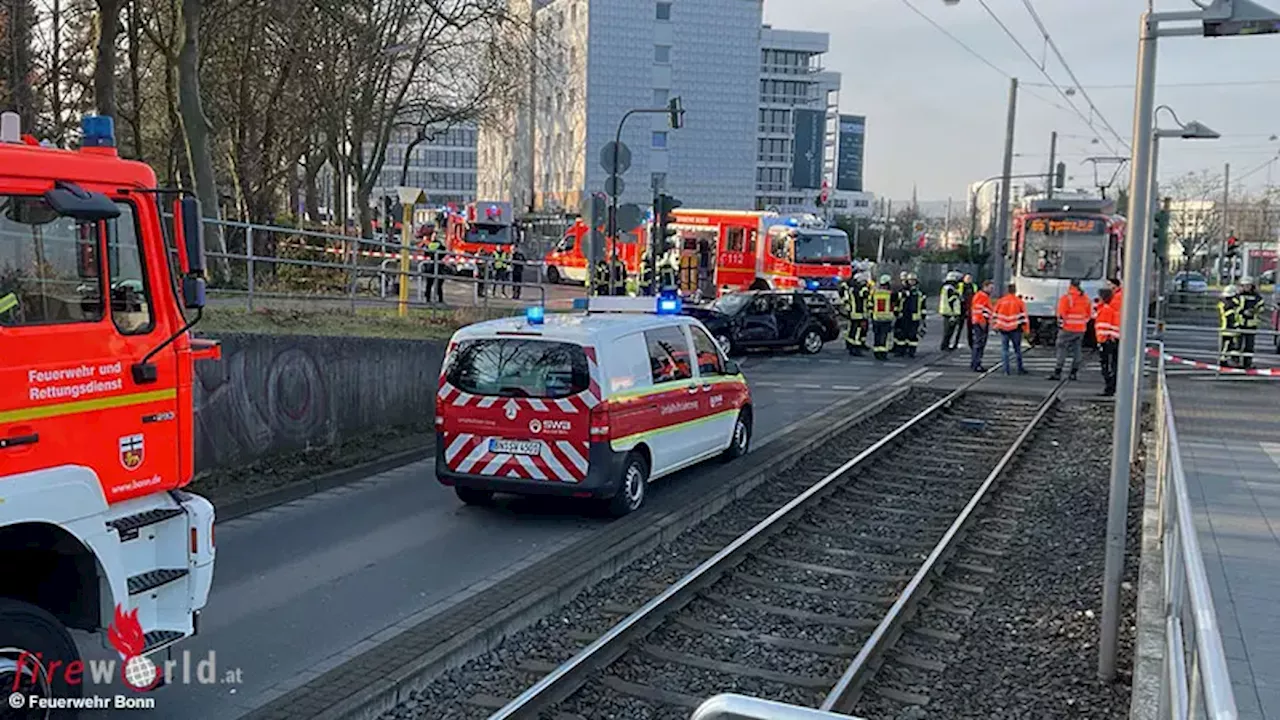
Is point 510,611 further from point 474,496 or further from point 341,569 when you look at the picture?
point 474,496

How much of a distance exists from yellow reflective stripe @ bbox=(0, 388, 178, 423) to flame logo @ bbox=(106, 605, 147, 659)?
3.12ft

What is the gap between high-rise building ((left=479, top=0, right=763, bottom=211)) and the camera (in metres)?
72.8

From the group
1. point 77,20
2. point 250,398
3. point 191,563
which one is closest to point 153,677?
point 191,563

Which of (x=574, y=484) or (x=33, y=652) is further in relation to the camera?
(x=574, y=484)

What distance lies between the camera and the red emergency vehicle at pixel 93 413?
192 inches

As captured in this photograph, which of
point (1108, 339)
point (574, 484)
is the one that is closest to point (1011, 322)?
point (1108, 339)

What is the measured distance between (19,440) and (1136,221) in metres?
6.30

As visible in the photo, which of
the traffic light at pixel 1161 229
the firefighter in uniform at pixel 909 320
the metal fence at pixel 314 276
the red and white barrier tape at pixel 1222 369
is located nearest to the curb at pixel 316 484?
the metal fence at pixel 314 276

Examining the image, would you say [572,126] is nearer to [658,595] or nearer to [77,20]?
[77,20]

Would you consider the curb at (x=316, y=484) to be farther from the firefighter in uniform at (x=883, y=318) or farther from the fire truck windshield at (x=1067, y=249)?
the fire truck windshield at (x=1067, y=249)

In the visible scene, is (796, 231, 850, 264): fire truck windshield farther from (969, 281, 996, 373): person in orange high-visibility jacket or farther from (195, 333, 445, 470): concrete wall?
(195, 333, 445, 470): concrete wall

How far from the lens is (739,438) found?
517 inches

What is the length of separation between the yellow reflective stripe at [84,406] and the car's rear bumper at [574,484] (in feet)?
14.7

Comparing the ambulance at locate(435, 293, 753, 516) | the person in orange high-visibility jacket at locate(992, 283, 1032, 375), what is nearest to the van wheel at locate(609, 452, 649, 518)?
the ambulance at locate(435, 293, 753, 516)
